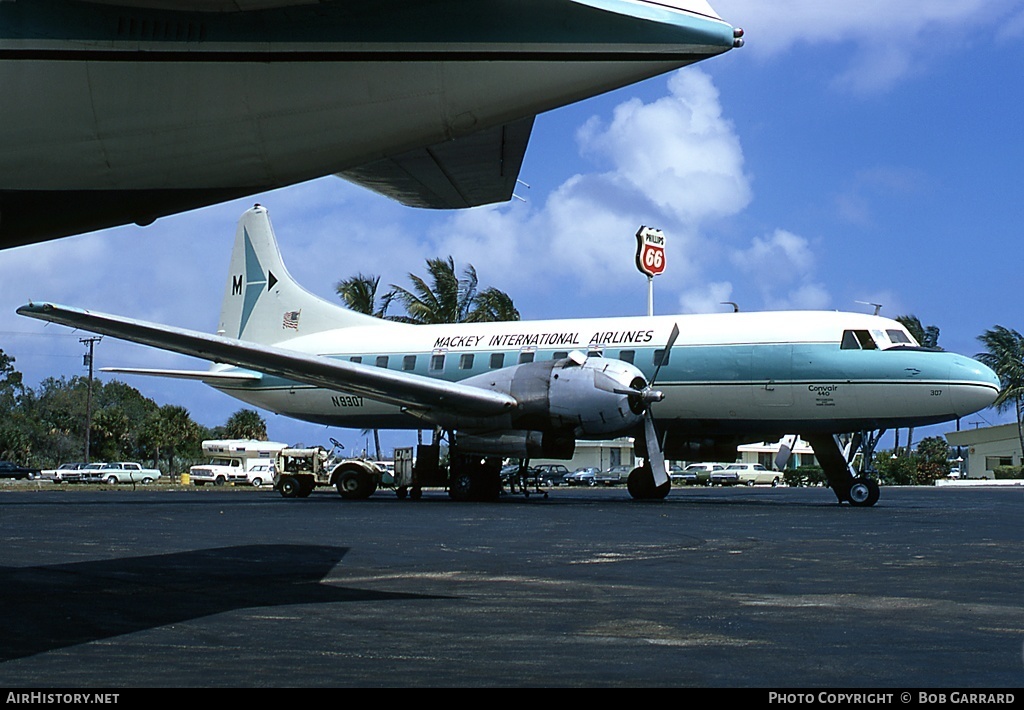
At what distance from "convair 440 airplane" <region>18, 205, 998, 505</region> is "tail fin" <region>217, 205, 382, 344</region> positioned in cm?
576

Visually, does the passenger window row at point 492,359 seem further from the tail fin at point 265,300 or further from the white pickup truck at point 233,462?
the white pickup truck at point 233,462

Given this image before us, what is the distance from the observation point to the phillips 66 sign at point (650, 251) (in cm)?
5341

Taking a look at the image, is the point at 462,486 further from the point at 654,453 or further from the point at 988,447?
the point at 988,447

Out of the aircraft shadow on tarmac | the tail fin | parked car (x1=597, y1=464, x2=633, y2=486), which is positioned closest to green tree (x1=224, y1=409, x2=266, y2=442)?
parked car (x1=597, y1=464, x2=633, y2=486)

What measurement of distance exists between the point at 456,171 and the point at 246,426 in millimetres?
96759

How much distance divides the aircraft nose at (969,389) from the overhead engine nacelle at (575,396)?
23.2ft

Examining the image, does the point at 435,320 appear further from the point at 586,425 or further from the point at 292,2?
the point at 292,2

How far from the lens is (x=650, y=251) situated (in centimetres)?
5388

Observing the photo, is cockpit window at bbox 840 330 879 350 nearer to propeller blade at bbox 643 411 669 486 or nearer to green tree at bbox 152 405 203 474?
propeller blade at bbox 643 411 669 486

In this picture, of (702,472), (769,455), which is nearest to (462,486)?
(702,472)

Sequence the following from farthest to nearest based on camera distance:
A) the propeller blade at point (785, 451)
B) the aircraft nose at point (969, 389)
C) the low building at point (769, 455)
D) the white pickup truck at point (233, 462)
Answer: the low building at point (769, 455) < the white pickup truck at point (233, 462) < the propeller blade at point (785, 451) < the aircraft nose at point (969, 389)

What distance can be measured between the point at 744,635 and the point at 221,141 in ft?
15.0

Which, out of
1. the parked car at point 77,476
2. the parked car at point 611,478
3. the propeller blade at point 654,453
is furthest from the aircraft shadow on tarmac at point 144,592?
Answer: the parked car at point 77,476

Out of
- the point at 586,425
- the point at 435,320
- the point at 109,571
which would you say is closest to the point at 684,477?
the point at 435,320
